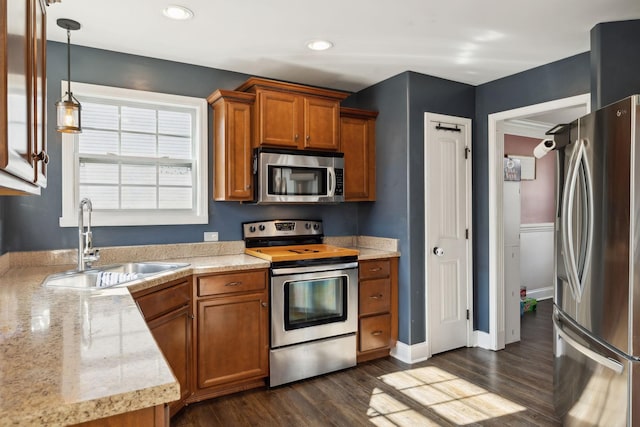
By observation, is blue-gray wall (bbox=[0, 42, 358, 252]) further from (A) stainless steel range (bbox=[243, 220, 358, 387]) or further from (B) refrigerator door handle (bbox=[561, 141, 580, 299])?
(B) refrigerator door handle (bbox=[561, 141, 580, 299])

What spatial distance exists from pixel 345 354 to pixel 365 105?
2.35 meters

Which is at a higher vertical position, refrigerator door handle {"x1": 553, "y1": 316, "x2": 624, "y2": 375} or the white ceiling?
the white ceiling

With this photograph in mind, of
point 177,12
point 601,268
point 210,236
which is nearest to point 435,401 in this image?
point 601,268

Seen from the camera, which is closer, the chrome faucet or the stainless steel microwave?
the chrome faucet

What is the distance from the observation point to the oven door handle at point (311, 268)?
297 cm

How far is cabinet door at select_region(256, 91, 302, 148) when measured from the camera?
10.6ft

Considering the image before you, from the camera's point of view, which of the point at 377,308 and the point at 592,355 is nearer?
the point at 592,355

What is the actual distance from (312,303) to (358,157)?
1452 millimetres

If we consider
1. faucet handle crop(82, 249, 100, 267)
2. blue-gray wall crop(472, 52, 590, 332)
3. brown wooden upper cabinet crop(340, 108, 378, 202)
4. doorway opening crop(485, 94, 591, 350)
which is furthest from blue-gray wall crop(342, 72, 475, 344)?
faucet handle crop(82, 249, 100, 267)

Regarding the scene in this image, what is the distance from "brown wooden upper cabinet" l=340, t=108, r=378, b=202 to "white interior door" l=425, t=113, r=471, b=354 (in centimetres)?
53

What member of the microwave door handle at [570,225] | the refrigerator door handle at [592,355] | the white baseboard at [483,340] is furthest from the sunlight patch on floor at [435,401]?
the microwave door handle at [570,225]

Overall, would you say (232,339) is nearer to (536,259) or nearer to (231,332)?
(231,332)

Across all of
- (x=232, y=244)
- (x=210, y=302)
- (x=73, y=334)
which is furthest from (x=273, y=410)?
(x=73, y=334)

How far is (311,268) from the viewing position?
3.10 metres
